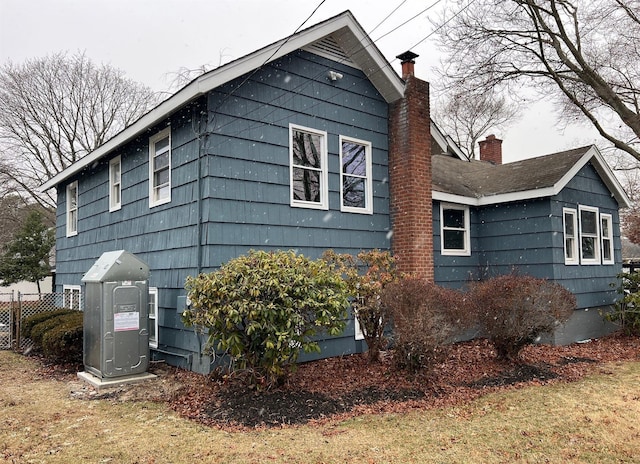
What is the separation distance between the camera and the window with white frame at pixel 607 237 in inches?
494

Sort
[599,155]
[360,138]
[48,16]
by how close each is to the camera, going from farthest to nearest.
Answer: [48,16], [599,155], [360,138]

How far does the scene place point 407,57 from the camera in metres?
9.98

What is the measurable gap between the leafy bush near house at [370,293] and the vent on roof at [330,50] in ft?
12.5

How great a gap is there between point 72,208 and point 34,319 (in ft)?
12.9

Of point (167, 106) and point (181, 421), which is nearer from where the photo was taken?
point (181, 421)

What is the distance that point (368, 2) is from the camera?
7.95m

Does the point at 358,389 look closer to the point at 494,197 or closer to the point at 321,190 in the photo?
the point at 321,190

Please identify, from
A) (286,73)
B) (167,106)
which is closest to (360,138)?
(286,73)

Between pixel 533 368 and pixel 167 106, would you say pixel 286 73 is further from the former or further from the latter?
pixel 533 368

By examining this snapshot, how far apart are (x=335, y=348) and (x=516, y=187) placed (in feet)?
19.1

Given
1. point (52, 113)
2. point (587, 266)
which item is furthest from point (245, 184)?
point (52, 113)

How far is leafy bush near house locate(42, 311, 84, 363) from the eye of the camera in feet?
27.8

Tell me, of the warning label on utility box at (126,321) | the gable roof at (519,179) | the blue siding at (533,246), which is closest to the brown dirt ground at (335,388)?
the warning label on utility box at (126,321)

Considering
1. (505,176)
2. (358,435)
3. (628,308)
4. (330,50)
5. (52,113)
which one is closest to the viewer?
(358,435)
